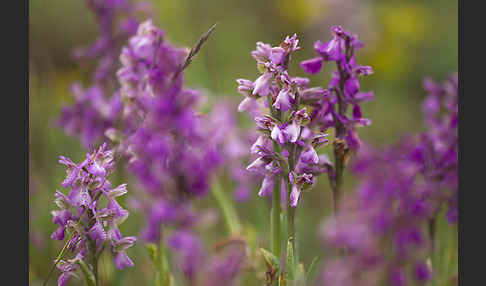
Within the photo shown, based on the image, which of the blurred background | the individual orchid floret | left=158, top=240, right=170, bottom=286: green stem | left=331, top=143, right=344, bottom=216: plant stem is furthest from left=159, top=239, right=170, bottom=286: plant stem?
the blurred background

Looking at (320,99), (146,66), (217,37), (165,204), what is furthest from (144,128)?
(217,37)

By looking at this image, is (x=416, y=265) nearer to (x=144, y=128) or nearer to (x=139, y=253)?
(x=144, y=128)

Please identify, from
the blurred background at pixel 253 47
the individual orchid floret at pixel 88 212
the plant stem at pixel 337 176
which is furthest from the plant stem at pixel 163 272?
the blurred background at pixel 253 47

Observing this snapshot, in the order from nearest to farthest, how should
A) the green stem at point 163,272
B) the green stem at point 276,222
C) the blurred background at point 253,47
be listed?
1. the green stem at point 276,222
2. the green stem at point 163,272
3. the blurred background at point 253,47

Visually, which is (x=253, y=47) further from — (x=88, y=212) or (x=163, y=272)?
(x=88, y=212)

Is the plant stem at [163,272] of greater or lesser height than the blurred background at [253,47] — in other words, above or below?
below

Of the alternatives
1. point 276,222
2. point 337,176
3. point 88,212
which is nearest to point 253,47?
point 337,176

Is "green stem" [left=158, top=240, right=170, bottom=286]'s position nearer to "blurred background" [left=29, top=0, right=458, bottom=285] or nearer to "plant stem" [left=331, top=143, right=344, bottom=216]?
"plant stem" [left=331, top=143, right=344, bottom=216]

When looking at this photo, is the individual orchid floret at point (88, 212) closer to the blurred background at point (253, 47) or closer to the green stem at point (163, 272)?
the green stem at point (163, 272)
